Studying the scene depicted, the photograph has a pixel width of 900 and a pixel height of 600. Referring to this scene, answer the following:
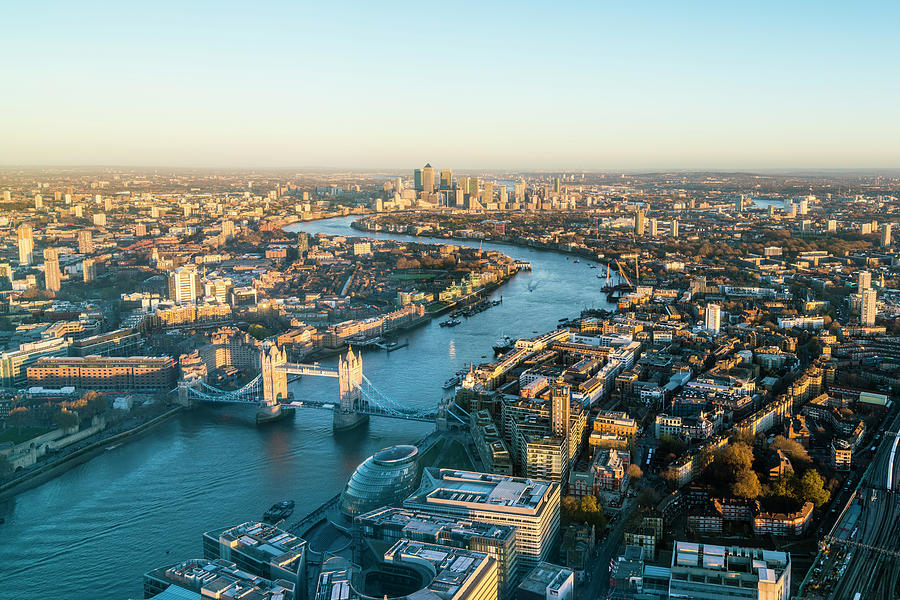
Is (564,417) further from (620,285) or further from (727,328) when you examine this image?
(620,285)

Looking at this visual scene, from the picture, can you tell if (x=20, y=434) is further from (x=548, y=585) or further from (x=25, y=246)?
(x=25, y=246)

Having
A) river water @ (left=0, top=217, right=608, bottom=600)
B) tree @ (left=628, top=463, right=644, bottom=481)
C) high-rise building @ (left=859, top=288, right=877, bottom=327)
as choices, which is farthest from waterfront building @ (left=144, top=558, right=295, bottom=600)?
high-rise building @ (left=859, top=288, right=877, bottom=327)

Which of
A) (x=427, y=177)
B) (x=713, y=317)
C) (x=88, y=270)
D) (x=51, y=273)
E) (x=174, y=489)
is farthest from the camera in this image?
(x=427, y=177)

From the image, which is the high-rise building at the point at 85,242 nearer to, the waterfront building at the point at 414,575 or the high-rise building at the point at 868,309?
the high-rise building at the point at 868,309

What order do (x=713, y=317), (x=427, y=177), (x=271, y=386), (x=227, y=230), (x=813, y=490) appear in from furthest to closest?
(x=427, y=177)
(x=227, y=230)
(x=713, y=317)
(x=271, y=386)
(x=813, y=490)

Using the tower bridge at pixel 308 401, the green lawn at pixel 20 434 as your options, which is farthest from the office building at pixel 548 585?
the green lawn at pixel 20 434

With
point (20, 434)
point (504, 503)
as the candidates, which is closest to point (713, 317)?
point (504, 503)
